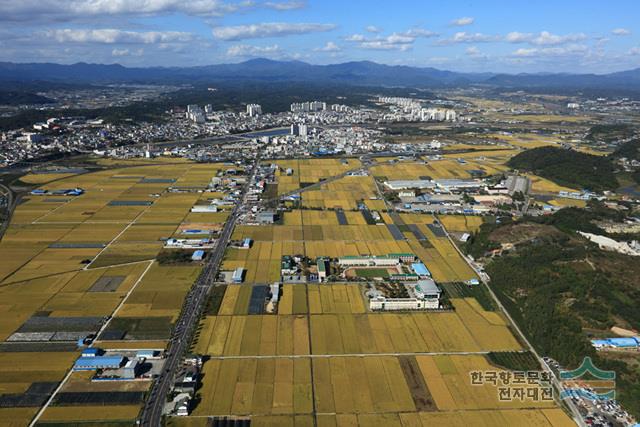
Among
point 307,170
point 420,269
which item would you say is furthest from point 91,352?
point 307,170

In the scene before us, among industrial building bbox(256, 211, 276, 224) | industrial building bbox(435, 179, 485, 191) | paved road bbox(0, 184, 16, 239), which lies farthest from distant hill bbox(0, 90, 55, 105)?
industrial building bbox(435, 179, 485, 191)

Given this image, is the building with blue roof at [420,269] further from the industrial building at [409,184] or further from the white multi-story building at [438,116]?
the white multi-story building at [438,116]

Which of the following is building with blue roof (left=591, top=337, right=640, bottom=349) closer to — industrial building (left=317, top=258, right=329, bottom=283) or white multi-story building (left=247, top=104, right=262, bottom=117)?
industrial building (left=317, top=258, right=329, bottom=283)

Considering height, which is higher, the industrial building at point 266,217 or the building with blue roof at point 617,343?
the building with blue roof at point 617,343

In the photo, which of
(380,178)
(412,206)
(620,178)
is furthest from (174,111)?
(620,178)

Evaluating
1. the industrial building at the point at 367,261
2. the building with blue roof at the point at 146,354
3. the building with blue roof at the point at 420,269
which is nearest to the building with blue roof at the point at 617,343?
the building with blue roof at the point at 420,269

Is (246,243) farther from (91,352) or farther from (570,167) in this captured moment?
(570,167)

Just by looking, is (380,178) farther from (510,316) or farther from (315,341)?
(315,341)

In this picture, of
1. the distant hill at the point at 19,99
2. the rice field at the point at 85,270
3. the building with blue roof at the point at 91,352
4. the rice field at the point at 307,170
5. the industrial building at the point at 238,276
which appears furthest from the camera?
the distant hill at the point at 19,99

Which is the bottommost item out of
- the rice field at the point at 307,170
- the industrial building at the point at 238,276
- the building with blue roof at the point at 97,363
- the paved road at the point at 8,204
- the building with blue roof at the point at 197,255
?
the rice field at the point at 307,170
